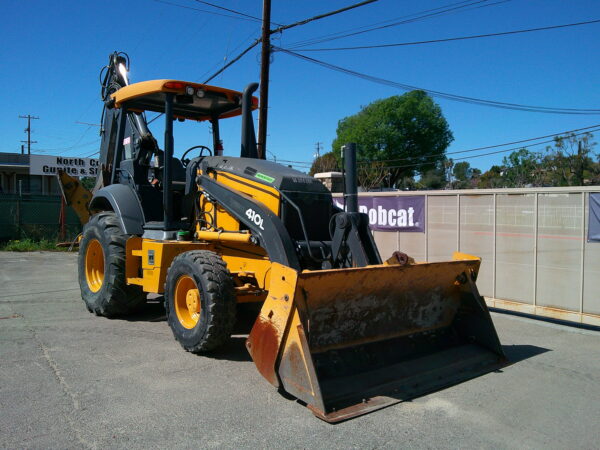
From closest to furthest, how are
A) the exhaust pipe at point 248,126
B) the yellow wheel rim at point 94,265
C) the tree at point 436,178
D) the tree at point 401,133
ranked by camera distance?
the exhaust pipe at point 248,126
the yellow wheel rim at point 94,265
the tree at point 401,133
the tree at point 436,178

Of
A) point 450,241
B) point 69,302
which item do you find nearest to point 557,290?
point 450,241

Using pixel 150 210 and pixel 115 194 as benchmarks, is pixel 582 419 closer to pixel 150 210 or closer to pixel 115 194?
pixel 150 210

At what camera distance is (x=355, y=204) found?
5.11 metres

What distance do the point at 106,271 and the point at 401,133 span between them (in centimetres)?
4027

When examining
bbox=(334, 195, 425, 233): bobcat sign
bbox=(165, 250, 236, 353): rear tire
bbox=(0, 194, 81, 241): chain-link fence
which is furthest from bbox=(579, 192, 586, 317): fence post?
bbox=(0, 194, 81, 241): chain-link fence

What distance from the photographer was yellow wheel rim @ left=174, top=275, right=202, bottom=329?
216 inches

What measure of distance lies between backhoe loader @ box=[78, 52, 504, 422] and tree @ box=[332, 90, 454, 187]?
123ft

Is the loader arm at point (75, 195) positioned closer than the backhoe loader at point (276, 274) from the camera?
No

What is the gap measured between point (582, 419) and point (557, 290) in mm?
4111

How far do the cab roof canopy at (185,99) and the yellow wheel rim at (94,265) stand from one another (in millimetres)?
2246

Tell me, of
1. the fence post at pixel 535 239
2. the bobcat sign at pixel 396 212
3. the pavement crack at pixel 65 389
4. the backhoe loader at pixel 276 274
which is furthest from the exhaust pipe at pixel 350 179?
the bobcat sign at pixel 396 212

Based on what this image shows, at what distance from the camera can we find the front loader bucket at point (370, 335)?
4117 millimetres

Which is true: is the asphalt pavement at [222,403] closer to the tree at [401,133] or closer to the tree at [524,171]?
the tree at [524,171]

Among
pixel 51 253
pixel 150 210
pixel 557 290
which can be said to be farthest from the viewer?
pixel 51 253
